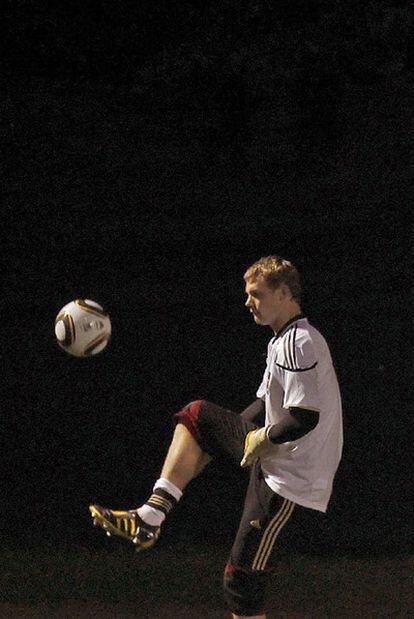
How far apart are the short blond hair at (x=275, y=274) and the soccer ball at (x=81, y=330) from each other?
3.87 feet

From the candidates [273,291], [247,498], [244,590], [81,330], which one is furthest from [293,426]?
[81,330]

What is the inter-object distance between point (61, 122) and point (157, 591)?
6430 millimetres

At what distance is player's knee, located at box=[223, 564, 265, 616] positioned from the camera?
4.82 m

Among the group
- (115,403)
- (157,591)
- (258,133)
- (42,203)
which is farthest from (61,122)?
(157,591)

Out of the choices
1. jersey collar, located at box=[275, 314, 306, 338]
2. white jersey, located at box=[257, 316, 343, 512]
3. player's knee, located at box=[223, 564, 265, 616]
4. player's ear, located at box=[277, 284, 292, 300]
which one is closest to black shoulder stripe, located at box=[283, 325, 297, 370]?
white jersey, located at box=[257, 316, 343, 512]

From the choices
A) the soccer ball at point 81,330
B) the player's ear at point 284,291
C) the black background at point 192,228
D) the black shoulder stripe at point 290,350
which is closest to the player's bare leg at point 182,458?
the black shoulder stripe at point 290,350

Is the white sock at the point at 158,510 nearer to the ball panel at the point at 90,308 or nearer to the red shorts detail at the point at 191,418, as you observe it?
the red shorts detail at the point at 191,418

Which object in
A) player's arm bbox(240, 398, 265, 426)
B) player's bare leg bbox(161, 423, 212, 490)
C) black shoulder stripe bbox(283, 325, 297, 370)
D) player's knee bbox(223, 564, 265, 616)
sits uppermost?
black shoulder stripe bbox(283, 325, 297, 370)

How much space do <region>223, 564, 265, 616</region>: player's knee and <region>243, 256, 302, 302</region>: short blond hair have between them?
118 centimetres

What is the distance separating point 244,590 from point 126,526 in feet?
1.83

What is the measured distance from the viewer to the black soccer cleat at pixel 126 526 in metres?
4.77

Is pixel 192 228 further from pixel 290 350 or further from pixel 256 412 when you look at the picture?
pixel 290 350

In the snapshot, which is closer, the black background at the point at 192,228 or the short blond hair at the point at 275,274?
the short blond hair at the point at 275,274

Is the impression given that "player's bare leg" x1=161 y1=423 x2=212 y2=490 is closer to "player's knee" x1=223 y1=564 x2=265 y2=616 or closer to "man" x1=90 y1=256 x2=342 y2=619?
"man" x1=90 y1=256 x2=342 y2=619
